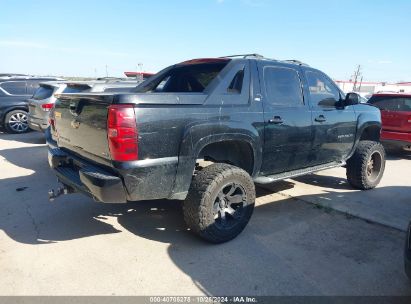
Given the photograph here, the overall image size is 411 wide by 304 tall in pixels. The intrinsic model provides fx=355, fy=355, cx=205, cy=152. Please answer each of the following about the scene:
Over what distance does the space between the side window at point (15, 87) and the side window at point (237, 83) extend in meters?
9.51

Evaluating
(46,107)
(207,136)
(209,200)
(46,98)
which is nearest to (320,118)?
(207,136)

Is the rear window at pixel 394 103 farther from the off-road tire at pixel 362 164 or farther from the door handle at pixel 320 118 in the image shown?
the door handle at pixel 320 118

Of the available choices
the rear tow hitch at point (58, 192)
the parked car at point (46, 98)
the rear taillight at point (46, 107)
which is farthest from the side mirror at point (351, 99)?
the rear taillight at point (46, 107)

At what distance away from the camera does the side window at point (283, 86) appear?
418 cm

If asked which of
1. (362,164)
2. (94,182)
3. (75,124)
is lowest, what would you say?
(362,164)

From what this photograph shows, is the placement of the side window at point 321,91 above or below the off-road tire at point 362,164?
above

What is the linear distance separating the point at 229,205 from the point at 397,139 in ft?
20.0

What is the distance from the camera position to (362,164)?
5465 mm

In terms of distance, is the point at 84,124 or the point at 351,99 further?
the point at 351,99

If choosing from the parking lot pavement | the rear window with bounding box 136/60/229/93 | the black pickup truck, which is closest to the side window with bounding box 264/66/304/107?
the black pickup truck

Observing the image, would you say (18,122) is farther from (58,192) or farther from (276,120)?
(276,120)

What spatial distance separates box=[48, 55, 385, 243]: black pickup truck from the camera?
10.0 ft

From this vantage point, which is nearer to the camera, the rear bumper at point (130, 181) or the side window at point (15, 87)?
the rear bumper at point (130, 181)

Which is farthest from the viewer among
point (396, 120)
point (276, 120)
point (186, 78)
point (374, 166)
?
point (396, 120)
